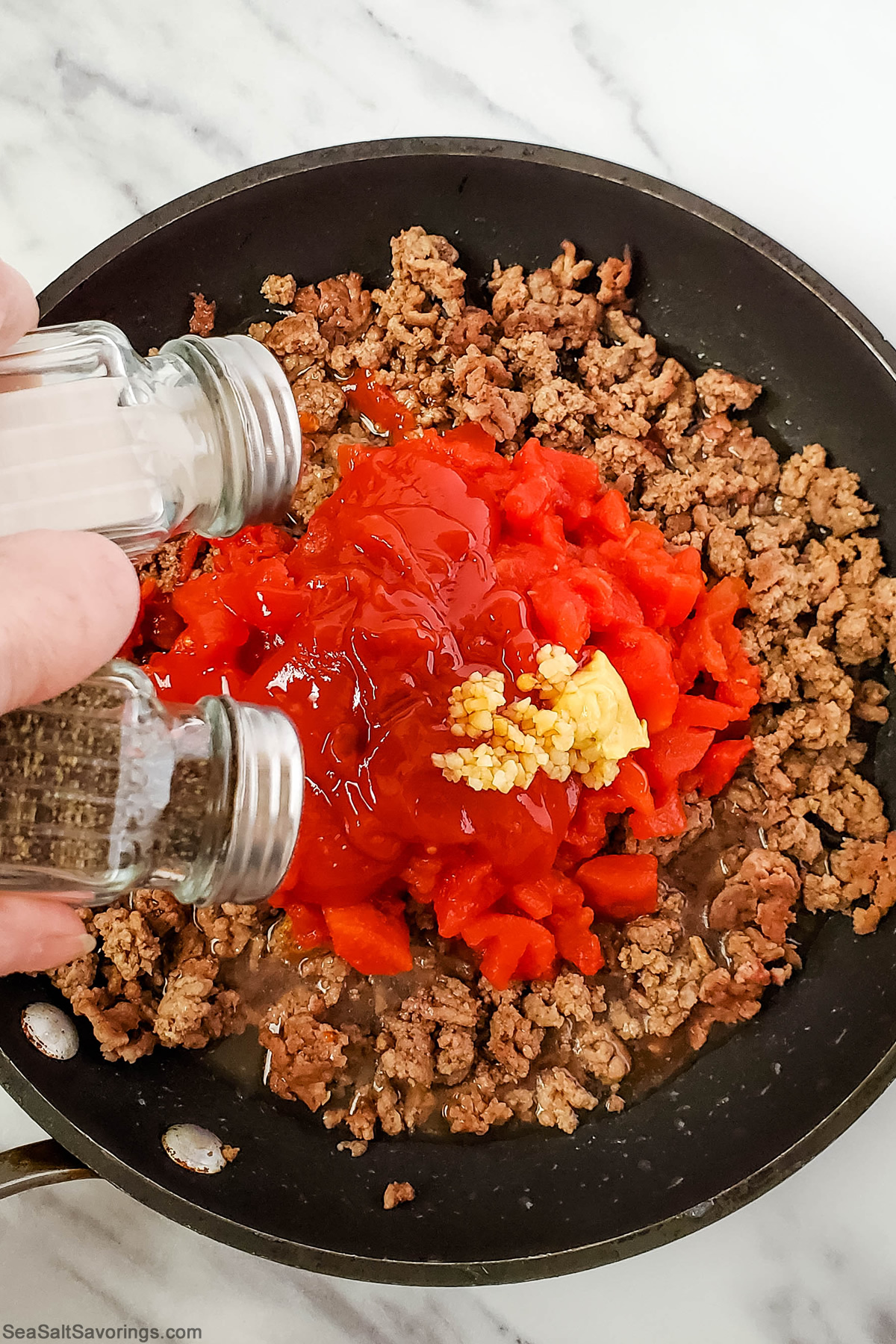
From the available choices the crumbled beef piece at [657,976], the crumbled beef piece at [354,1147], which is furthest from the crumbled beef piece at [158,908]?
the crumbled beef piece at [657,976]

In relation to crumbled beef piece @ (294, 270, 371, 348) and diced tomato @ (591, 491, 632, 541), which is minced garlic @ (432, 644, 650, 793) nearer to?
diced tomato @ (591, 491, 632, 541)

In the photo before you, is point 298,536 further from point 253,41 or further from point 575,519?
point 253,41

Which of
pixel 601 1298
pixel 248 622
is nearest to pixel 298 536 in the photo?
pixel 248 622

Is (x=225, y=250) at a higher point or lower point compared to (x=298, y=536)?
higher

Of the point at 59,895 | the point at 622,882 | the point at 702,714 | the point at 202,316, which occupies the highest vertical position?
the point at 702,714

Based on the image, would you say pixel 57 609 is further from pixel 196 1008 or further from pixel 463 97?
pixel 463 97

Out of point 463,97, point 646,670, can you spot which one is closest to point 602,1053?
point 646,670

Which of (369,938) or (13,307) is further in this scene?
(369,938)

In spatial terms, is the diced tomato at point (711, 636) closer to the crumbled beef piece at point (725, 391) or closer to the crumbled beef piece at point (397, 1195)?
the crumbled beef piece at point (725, 391)
